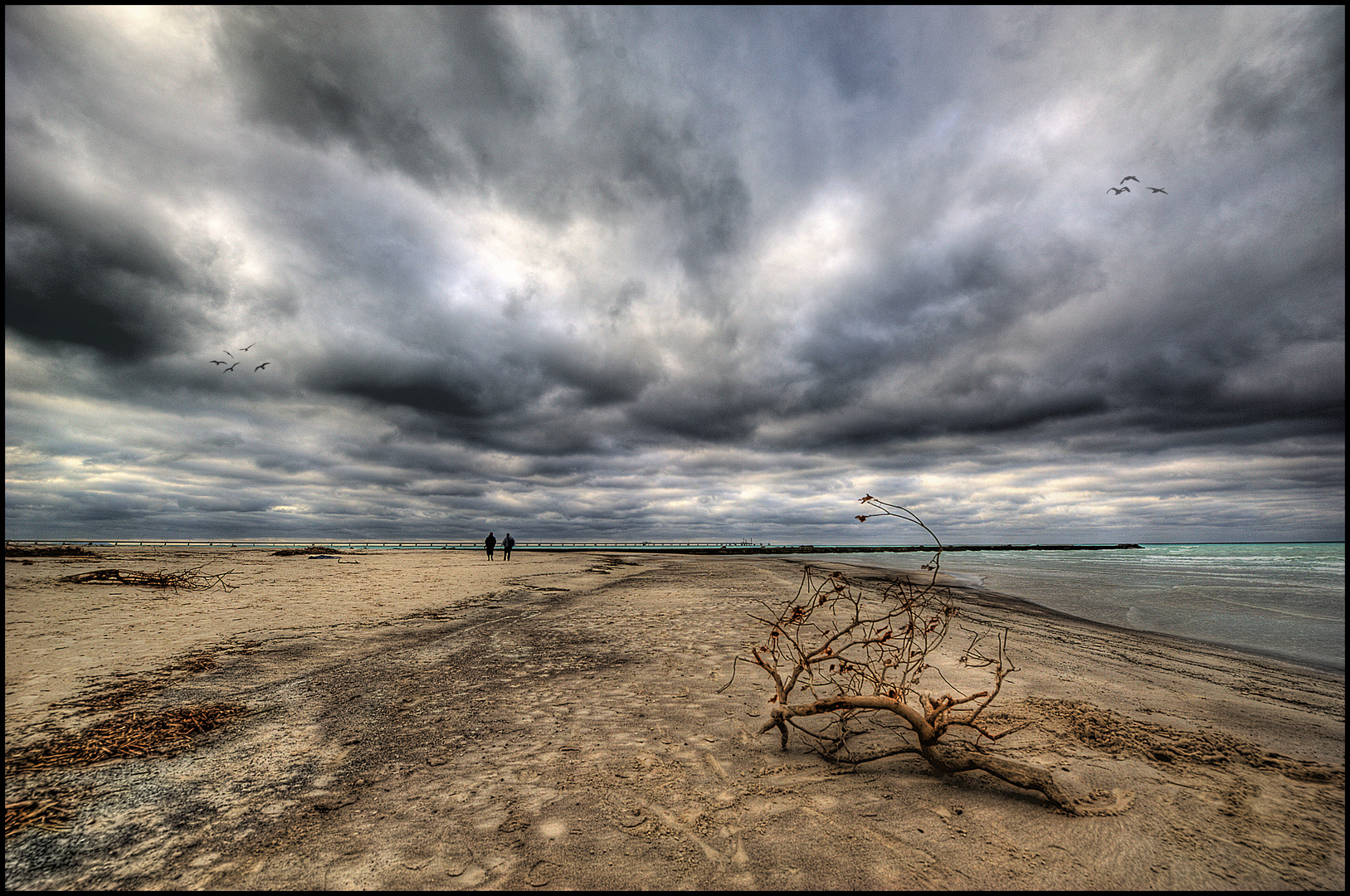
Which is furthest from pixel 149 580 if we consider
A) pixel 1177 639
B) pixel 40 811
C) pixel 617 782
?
pixel 1177 639

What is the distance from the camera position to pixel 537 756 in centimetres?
482

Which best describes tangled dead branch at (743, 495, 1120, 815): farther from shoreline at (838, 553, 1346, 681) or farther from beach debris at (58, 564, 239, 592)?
Answer: beach debris at (58, 564, 239, 592)

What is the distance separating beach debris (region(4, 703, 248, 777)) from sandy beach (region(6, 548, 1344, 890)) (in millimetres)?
152

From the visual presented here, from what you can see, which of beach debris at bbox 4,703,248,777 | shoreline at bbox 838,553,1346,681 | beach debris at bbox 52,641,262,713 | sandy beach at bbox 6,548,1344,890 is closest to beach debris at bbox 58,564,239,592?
sandy beach at bbox 6,548,1344,890

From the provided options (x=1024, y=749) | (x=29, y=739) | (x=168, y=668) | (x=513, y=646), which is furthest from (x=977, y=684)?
(x=168, y=668)

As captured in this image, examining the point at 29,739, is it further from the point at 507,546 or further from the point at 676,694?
the point at 507,546

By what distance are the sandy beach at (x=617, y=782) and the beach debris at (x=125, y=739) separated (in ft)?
0.50

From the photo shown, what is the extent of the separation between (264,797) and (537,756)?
217cm

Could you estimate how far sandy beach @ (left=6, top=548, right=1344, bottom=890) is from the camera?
3127 millimetres

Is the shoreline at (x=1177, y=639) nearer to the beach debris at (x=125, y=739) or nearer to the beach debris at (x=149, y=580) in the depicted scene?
the beach debris at (x=125, y=739)

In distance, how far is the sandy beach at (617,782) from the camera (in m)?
3.13

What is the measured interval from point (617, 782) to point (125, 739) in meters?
4.96

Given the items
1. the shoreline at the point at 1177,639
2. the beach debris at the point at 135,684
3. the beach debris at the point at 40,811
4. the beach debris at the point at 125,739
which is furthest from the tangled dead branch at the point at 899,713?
the beach debris at the point at 135,684

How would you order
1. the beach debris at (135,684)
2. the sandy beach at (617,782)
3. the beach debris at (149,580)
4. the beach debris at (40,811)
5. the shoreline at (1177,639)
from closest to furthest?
the sandy beach at (617,782)
the beach debris at (40,811)
the beach debris at (135,684)
the shoreline at (1177,639)
the beach debris at (149,580)
